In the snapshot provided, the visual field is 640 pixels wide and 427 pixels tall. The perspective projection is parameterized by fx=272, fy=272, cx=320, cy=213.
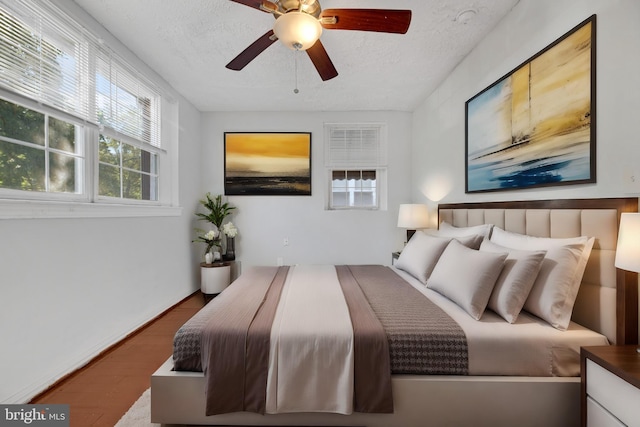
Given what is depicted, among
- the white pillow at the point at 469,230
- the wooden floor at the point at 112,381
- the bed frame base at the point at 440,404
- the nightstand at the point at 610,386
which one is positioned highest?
the white pillow at the point at 469,230

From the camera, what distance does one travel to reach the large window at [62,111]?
1592 mm

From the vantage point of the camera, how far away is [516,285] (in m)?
1.43

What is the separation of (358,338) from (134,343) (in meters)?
2.12

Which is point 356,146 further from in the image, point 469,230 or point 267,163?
point 469,230

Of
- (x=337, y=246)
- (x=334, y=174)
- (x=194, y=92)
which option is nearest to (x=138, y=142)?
(x=194, y=92)

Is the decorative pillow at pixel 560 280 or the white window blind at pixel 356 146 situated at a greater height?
the white window blind at pixel 356 146

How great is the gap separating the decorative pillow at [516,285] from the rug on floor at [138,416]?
6.28 feet

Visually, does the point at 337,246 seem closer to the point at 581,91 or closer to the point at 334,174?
the point at 334,174

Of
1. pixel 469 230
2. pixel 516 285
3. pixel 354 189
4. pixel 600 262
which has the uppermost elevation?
pixel 354 189

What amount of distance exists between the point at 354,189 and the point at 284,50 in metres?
2.16

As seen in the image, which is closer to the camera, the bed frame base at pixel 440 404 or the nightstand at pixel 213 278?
the bed frame base at pixel 440 404

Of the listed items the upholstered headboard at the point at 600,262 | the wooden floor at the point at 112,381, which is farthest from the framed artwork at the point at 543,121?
the wooden floor at the point at 112,381

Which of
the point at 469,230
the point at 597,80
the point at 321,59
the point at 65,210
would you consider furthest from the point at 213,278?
the point at 597,80

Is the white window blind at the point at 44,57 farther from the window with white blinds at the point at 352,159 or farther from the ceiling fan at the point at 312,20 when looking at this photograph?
the window with white blinds at the point at 352,159
